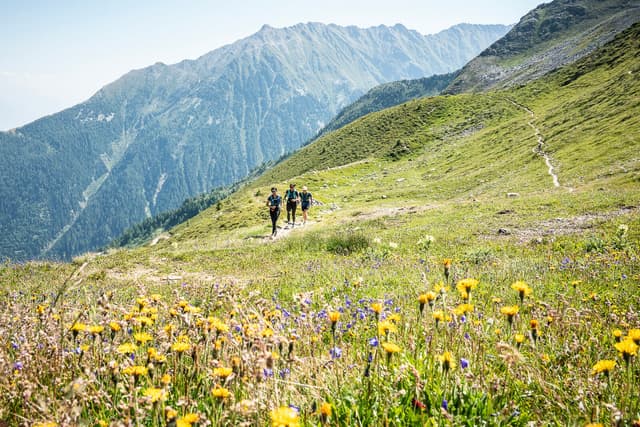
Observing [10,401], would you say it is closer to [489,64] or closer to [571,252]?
[571,252]

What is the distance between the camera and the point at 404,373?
2617mm

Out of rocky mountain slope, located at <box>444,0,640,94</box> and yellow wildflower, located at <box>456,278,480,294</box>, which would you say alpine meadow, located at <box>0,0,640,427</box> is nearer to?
yellow wildflower, located at <box>456,278,480,294</box>

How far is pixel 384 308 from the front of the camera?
4.53 meters

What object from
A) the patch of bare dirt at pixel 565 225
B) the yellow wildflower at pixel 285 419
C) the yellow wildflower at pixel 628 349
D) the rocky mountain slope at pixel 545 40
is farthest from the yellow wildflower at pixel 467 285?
the rocky mountain slope at pixel 545 40

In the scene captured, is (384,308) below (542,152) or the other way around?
the other way around

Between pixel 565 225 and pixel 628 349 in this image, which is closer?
pixel 628 349

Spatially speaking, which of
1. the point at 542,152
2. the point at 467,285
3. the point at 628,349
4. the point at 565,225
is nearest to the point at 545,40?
the point at 542,152

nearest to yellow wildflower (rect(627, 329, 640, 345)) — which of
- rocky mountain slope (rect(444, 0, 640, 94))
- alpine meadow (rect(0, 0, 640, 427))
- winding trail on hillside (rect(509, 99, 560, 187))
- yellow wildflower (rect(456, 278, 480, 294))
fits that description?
alpine meadow (rect(0, 0, 640, 427))

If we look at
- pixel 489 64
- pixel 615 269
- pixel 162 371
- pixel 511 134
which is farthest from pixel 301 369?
pixel 489 64

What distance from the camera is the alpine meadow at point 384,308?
228 centimetres

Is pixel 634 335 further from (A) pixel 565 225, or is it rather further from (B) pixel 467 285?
(A) pixel 565 225

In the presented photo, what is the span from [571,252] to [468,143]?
57682 mm

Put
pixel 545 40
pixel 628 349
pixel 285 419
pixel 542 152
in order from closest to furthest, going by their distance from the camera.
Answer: pixel 285 419
pixel 628 349
pixel 542 152
pixel 545 40

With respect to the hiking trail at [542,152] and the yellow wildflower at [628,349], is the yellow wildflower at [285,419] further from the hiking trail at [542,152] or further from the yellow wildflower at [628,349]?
the hiking trail at [542,152]
